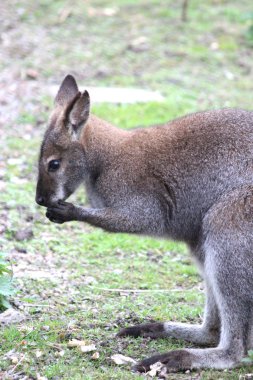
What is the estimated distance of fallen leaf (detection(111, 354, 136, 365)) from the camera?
4684 millimetres

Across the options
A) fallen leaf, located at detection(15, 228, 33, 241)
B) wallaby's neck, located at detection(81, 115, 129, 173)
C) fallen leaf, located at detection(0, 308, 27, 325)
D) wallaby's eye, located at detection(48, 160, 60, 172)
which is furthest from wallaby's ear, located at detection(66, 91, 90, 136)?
fallen leaf, located at detection(15, 228, 33, 241)

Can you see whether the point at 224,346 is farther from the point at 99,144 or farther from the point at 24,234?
the point at 24,234

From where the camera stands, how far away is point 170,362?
4.60m

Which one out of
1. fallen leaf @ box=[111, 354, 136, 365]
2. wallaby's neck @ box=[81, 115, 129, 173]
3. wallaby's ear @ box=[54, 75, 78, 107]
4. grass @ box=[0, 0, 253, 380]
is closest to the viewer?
fallen leaf @ box=[111, 354, 136, 365]

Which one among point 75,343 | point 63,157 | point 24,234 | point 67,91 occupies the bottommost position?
point 24,234

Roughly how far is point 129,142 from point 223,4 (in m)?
8.90

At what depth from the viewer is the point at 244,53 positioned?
11820mm

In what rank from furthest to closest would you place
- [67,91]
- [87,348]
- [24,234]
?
[24,234] < [67,91] < [87,348]

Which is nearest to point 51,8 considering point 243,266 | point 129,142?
point 129,142

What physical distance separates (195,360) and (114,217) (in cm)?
104

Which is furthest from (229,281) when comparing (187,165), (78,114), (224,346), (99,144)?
(78,114)

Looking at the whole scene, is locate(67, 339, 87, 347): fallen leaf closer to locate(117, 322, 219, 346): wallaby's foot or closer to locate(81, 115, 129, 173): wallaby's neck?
locate(117, 322, 219, 346): wallaby's foot

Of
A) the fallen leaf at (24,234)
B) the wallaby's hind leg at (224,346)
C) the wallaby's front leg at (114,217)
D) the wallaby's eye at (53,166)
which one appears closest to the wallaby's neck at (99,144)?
the wallaby's eye at (53,166)

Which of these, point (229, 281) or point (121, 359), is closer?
point (229, 281)
